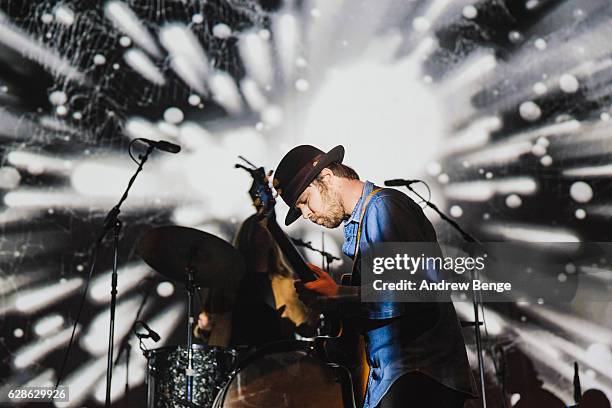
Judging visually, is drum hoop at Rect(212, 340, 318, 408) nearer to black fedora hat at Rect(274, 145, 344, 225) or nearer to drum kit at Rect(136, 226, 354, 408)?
drum kit at Rect(136, 226, 354, 408)

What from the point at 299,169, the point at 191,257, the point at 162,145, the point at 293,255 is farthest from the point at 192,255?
the point at 299,169

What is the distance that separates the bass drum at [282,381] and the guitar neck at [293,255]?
0.28 m

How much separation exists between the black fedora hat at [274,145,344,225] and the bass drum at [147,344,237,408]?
1.26 meters

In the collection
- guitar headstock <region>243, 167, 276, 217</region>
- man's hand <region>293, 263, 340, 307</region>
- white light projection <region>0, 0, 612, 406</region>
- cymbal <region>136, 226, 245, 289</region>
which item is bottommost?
man's hand <region>293, 263, 340, 307</region>

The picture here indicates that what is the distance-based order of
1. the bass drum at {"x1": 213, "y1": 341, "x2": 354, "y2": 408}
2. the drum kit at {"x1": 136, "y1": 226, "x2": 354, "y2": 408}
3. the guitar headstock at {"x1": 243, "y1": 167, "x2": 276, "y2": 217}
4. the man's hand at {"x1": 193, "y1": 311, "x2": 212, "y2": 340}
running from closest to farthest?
the bass drum at {"x1": 213, "y1": 341, "x2": 354, "y2": 408}, the guitar headstock at {"x1": 243, "y1": 167, "x2": 276, "y2": 217}, the drum kit at {"x1": 136, "y1": 226, "x2": 354, "y2": 408}, the man's hand at {"x1": 193, "y1": 311, "x2": 212, "y2": 340}

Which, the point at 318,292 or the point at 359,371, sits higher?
the point at 318,292

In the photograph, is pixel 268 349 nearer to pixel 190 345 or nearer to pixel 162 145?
pixel 190 345

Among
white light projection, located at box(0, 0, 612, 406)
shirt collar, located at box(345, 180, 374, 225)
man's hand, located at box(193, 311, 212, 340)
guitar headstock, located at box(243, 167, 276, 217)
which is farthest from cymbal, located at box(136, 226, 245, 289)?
shirt collar, located at box(345, 180, 374, 225)

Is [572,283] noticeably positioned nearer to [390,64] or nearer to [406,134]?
[406,134]

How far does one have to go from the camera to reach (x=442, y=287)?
80.7 inches

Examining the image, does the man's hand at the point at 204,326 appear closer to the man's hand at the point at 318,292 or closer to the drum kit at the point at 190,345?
the drum kit at the point at 190,345

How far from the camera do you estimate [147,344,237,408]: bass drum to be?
11.3 feet

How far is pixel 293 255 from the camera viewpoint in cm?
297

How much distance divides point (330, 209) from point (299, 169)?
0.19m
